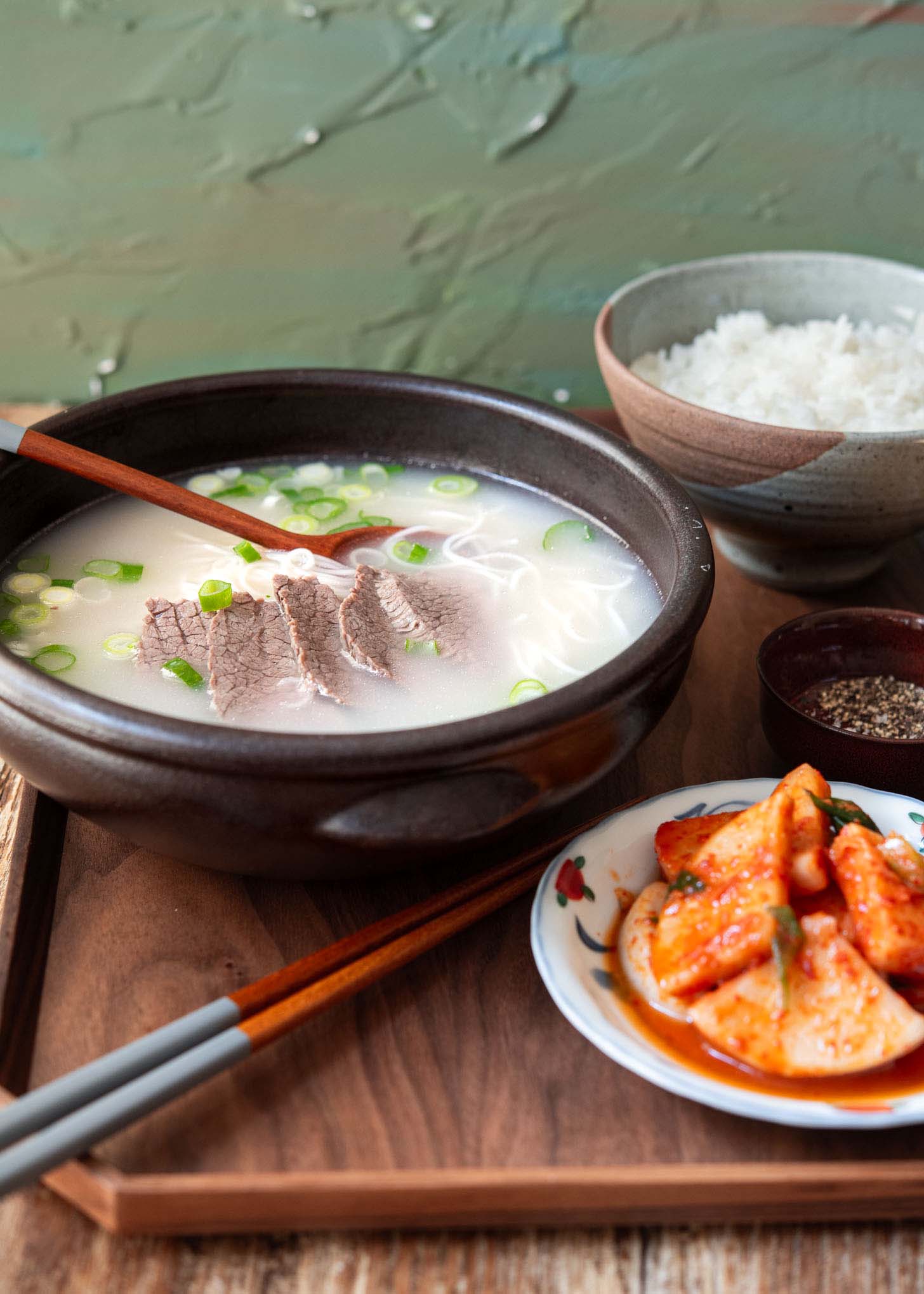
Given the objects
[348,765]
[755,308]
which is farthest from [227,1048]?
[755,308]

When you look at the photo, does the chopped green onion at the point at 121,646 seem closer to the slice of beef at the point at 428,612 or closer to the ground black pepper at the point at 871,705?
the slice of beef at the point at 428,612

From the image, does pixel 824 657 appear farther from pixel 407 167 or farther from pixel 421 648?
pixel 407 167

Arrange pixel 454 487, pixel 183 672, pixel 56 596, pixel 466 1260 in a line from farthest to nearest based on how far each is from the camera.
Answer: pixel 454 487 < pixel 56 596 < pixel 183 672 < pixel 466 1260

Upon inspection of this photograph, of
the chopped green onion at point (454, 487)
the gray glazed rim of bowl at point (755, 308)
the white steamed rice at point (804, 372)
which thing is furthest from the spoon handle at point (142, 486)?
the white steamed rice at point (804, 372)

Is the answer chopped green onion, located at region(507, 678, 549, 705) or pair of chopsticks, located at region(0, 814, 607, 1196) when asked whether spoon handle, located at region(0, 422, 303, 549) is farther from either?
pair of chopsticks, located at region(0, 814, 607, 1196)

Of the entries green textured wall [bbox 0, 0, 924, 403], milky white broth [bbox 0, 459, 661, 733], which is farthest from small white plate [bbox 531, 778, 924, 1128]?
green textured wall [bbox 0, 0, 924, 403]

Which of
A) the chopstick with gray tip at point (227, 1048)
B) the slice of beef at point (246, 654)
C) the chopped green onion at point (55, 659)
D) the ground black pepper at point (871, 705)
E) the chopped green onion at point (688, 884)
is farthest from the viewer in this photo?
the ground black pepper at point (871, 705)
